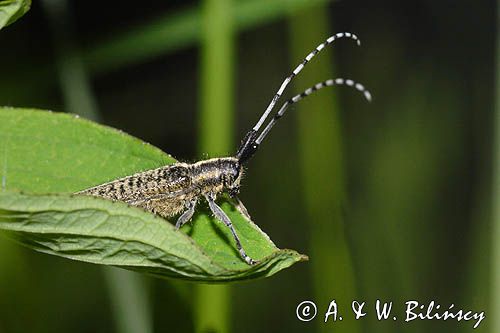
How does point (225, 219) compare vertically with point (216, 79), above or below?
below

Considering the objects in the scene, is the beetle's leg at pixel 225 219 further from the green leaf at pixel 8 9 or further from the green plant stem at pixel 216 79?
the green leaf at pixel 8 9

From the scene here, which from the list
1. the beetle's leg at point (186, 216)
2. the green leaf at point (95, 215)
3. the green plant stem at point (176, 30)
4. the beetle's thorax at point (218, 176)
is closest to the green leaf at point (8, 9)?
the green leaf at point (95, 215)

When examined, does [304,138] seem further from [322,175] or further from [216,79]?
[216,79]

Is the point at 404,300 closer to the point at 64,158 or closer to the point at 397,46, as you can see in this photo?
the point at 64,158

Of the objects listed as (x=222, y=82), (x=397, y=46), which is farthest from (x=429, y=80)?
(x=222, y=82)

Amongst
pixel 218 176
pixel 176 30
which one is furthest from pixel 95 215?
pixel 176 30

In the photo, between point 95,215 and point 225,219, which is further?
point 225,219

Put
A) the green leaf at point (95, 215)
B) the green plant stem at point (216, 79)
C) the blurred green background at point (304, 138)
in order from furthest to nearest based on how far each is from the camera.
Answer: the blurred green background at point (304, 138)
the green plant stem at point (216, 79)
the green leaf at point (95, 215)
